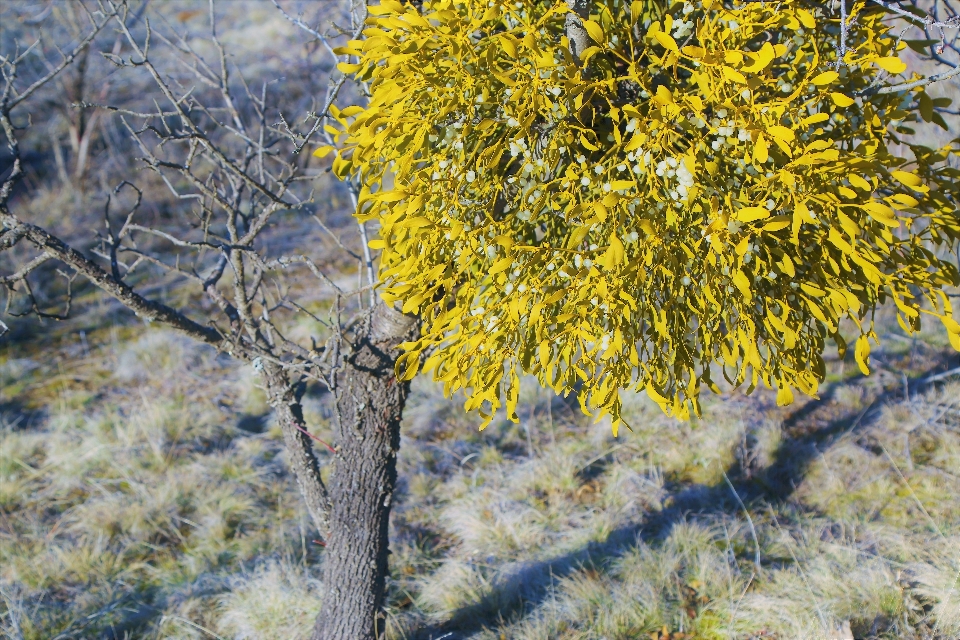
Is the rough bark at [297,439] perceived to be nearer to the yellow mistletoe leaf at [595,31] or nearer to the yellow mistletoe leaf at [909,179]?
the yellow mistletoe leaf at [595,31]

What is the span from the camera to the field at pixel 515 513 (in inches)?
114

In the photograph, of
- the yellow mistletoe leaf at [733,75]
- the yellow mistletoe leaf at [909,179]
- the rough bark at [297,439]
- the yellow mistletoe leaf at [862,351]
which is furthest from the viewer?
the rough bark at [297,439]

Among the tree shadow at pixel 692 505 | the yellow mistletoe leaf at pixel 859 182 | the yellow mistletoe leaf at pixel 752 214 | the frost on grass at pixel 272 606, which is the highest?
the yellow mistletoe leaf at pixel 752 214

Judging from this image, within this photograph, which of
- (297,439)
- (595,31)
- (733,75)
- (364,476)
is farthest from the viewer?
(297,439)

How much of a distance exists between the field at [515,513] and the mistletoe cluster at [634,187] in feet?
4.41

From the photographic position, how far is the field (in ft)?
9.51

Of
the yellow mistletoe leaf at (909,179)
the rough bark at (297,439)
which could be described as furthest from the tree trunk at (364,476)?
the yellow mistletoe leaf at (909,179)

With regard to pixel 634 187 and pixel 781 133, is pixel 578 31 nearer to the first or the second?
pixel 634 187

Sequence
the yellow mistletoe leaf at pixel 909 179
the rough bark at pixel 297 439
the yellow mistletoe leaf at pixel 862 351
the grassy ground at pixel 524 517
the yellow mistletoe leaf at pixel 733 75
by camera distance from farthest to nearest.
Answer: the grassy ground at pixel 524 517
the rough bark at pixel 297 439
the yellow mistletoe leaf at pixel 862 351
the yellow mistletoe leaf at pixel 909 179
the yellow mistletoe leaf at pixel 733 75

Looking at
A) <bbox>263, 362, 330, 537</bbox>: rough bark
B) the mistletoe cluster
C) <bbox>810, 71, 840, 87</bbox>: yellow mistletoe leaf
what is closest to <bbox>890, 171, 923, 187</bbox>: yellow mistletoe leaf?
the mistletoe cluster

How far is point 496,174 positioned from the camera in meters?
1.80

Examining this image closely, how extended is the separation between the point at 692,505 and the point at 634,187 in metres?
2.43

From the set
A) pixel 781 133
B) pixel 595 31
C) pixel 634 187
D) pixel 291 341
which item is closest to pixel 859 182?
pixel 781 133

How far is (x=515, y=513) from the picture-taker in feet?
11.9
